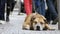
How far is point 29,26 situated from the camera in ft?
24.3

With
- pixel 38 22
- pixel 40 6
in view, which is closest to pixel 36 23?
pixel 38 22

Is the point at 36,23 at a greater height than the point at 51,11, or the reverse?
the point at 51,11

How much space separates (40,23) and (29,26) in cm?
33

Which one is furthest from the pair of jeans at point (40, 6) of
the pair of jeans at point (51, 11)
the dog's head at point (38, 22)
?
the dog's head at point (38, 22)

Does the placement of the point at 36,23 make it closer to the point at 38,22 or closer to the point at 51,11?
the point at 38,22

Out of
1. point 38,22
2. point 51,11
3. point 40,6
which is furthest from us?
point 51,11

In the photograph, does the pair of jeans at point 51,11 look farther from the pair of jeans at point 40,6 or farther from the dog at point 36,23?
the dog at point 36,23

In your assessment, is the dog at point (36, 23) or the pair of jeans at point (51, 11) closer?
the dog at point (36, 23)

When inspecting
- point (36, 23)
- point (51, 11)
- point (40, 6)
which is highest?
point (40, 6)

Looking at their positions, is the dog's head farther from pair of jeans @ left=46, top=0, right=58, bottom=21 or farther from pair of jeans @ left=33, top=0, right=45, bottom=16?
pair of jeans @ left=46, top=0, right=58, bottom=21

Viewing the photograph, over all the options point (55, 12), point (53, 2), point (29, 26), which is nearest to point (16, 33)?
point (29, 26)

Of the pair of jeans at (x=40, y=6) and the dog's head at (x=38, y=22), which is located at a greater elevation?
the pair of jeans at (x=40, y=6)

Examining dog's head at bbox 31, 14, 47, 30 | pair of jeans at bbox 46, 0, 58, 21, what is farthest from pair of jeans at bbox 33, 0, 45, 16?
dog's head at bbox 31, 14, 47, 30

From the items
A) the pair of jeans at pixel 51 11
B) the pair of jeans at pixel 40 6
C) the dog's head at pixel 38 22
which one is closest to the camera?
the dog's head at pixel 38 22
